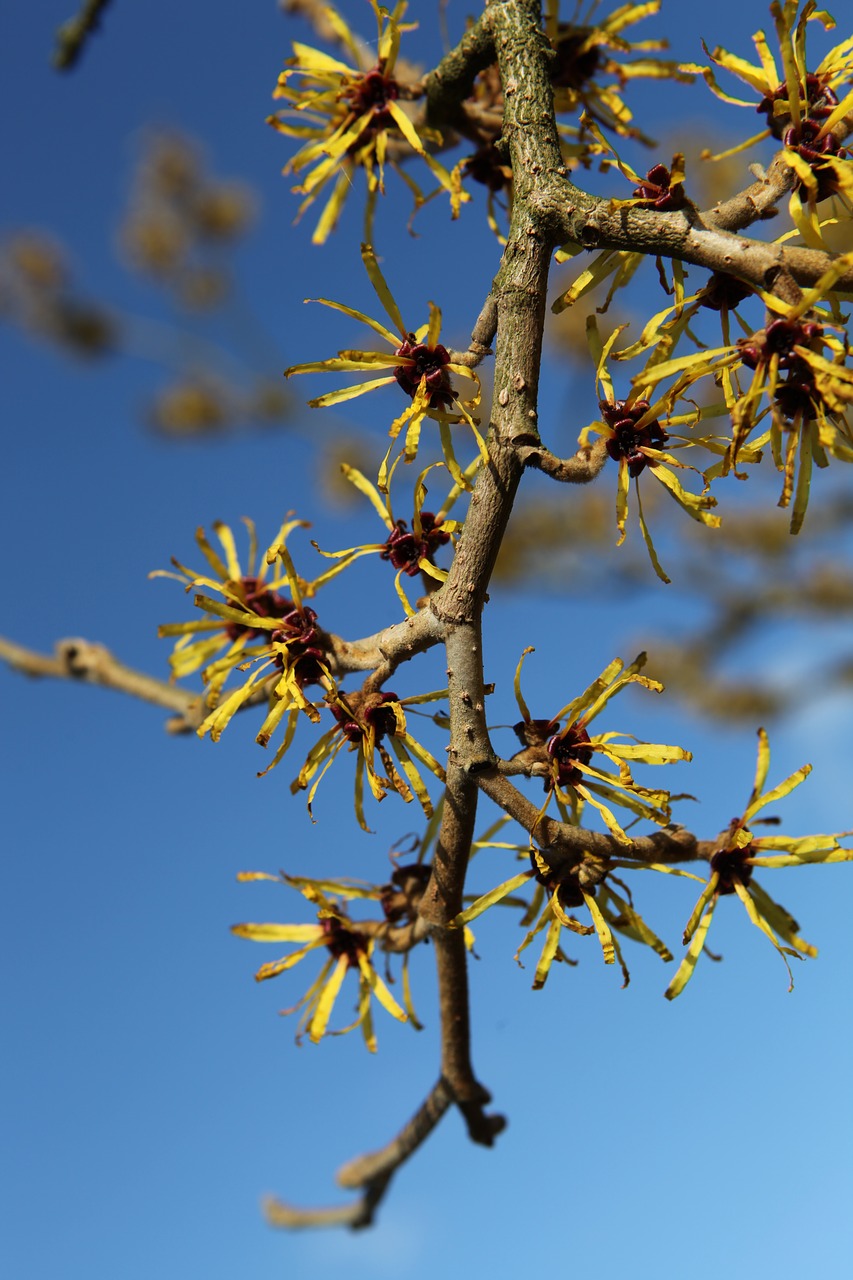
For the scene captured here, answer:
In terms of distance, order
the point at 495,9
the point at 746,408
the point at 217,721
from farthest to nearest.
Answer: the point at 495,9 < the point at 217,721 < the point at 746,408

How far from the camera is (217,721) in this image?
1218mm

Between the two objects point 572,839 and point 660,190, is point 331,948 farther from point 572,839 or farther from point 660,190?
point 660,190

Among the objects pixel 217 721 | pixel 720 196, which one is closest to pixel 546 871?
pixel 217 721

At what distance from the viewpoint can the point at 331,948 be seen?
1.34 metres

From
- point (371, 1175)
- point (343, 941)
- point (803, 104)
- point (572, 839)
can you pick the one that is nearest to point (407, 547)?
point (572, 839)

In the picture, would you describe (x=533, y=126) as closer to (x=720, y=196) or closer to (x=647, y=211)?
(x=647, y=211)

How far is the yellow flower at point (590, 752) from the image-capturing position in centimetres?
113

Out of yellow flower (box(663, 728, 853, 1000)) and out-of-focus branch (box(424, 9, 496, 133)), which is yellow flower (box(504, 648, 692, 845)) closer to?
yellow flower (box(663, 728, 853, 1000))

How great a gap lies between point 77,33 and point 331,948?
62.6 inches

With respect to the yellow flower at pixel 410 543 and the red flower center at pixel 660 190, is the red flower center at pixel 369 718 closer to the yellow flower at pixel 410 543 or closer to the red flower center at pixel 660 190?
the yellow flower at pixel 410 543

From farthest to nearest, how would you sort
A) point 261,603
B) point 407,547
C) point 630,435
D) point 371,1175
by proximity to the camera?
1. point 371,1175
2. point 261,603
3. point 407,547
4. point 630,435

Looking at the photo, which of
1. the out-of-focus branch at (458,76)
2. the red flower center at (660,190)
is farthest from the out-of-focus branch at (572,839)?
A: the out-of-focus branch at (458,76)

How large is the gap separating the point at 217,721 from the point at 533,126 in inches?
29.4

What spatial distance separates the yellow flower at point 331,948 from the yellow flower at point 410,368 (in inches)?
19.8
